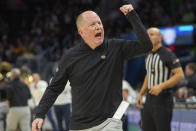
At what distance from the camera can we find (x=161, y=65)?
641 centimetres

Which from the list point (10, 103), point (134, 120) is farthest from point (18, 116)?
point (134, 120)

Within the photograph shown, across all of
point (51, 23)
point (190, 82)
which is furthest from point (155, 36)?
point (51, 23)

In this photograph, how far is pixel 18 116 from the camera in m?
10.9

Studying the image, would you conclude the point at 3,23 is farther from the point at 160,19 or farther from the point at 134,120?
the point at 134,120

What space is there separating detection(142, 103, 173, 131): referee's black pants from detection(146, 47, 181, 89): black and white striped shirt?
347 millimetres

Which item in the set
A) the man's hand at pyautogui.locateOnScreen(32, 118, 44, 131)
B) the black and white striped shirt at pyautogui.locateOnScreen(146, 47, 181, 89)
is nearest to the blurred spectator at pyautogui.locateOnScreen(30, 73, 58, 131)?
the black and white striped shirt at pyautogui.locateOnScreen(146, 47, 181, 89)

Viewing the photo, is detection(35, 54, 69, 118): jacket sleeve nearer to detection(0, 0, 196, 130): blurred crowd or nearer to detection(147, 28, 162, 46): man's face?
detection(147, 28, 162, 46): man's face

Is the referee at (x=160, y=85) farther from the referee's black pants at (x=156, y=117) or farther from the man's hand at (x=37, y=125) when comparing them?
the man's hand at (x=37, y=125)

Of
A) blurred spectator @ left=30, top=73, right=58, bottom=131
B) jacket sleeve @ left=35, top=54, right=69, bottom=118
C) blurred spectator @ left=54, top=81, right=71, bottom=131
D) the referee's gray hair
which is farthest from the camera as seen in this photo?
blurred spectator @ left=30, top=73, right=58, bottom=131

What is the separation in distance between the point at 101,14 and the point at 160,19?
2975mm

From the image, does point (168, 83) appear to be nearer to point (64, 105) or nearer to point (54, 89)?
point (54, 89)

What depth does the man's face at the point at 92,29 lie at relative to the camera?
13.8 ft

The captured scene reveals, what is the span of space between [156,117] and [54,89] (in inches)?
89.5

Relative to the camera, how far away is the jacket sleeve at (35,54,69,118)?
4340 millimetres
